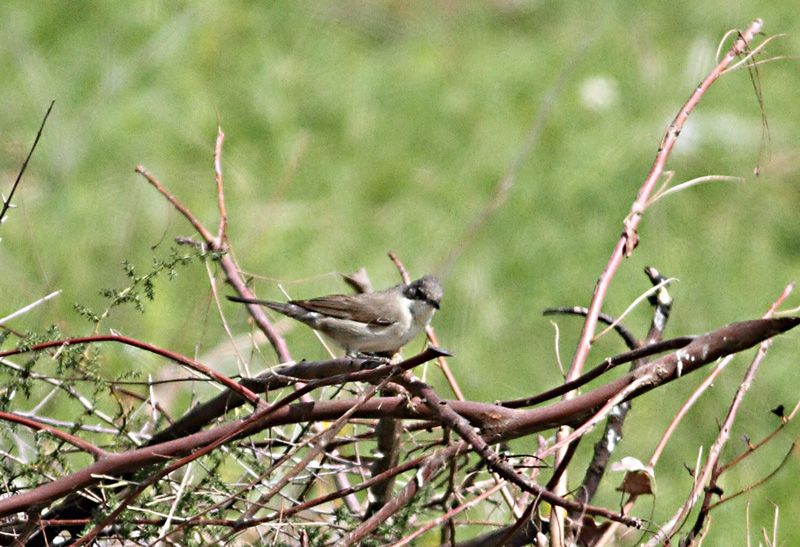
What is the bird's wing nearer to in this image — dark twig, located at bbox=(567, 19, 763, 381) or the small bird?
the small bird

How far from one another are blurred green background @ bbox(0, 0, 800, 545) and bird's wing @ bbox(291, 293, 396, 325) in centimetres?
86

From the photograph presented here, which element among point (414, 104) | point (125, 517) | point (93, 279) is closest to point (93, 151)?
point (93, 279)

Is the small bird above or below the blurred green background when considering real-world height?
below

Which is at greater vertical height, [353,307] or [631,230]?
[353,307]

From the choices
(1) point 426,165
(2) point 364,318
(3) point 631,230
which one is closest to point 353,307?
(2) point 364,318

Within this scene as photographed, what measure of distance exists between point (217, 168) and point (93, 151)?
4.12 metres

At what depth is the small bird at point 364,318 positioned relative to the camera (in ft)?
15.2

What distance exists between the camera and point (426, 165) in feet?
24.3

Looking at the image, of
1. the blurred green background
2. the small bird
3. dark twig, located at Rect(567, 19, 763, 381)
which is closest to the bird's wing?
the small bird

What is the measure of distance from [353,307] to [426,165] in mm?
2849

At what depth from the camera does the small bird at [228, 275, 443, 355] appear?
4645mm

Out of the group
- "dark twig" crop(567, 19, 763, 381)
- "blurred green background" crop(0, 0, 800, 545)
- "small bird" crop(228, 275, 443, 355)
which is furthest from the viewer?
"blurred green background" crop(0, 0, 800, 545)

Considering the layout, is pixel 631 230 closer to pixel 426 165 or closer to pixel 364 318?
pixel 364 318

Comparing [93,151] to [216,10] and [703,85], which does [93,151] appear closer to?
[216,10]
